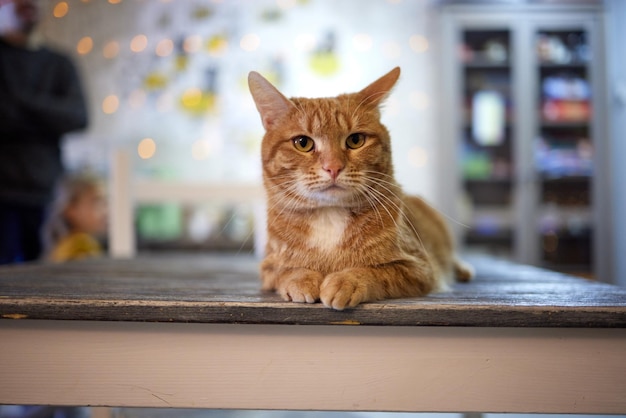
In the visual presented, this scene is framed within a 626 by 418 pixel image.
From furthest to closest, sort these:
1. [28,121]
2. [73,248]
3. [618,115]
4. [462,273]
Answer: [618,115]
[73,248]
[28,121]
[462,273]

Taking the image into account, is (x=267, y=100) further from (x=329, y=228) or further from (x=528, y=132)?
(x=528, y=132)

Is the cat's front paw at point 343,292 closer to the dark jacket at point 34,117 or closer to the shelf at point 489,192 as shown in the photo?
the dark jacket at point 34,117

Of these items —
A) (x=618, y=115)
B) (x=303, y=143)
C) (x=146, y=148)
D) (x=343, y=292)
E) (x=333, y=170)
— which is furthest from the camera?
(x=146, y=148)

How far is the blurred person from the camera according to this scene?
2.28 metres

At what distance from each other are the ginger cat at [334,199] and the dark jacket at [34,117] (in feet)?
5.27

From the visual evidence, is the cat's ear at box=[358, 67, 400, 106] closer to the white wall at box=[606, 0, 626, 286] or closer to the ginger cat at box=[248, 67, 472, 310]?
the ginger cat at box=[248, 67, 472, 310]

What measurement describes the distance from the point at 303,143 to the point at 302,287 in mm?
320

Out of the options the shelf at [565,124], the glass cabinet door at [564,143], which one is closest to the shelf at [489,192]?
the glass cabinet door at [564,143]

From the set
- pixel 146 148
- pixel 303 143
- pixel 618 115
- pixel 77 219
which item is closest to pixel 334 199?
pixel 303 143

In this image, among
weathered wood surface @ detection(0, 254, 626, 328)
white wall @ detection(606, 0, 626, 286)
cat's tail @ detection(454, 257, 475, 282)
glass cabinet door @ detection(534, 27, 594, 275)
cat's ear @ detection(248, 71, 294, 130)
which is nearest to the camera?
weathered wood surface @ detection(0, 254, 626, 328)

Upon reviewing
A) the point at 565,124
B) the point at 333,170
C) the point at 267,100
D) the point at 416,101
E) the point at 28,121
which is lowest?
the point at 333,170

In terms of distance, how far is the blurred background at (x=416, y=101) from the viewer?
379 centimetres

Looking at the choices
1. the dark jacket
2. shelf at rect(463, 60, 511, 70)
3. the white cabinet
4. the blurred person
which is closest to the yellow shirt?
the blurred person

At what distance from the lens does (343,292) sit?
0.87m
